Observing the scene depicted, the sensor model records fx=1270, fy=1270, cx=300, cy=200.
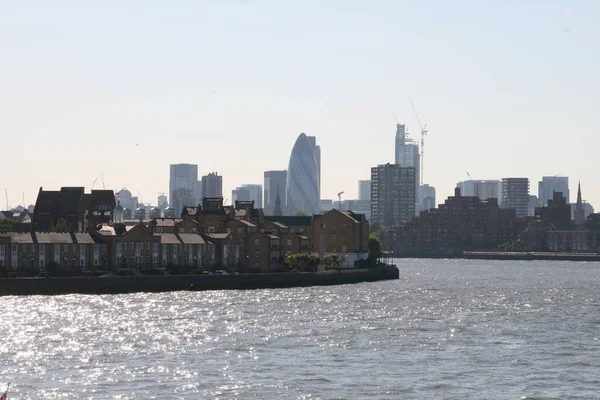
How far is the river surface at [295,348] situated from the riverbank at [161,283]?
14.2 feet

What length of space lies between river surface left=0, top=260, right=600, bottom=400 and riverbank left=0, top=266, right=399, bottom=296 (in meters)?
4.32

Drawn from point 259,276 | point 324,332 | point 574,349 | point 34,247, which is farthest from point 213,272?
point 574,349

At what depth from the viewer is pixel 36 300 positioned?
132 m

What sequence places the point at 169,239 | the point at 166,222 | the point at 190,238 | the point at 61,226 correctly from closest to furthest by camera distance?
the point at 169,239 → the point at 190,238 → the point at 61,226 → the point at 166,222

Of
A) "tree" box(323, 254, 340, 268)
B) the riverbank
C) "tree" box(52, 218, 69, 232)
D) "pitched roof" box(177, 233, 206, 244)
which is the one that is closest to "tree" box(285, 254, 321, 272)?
the riverbank

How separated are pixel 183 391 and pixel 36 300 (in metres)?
68.0

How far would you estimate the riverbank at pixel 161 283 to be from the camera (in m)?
142

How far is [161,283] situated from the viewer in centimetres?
15250

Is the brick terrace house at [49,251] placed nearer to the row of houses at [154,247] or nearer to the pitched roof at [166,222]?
the row of houses at [154,247]

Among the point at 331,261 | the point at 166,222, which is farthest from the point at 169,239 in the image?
the point at 331,261

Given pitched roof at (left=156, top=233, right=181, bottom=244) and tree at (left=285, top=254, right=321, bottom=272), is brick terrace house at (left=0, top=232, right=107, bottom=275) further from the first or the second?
tree at (left=285, top=254, right=321, bottom=272)

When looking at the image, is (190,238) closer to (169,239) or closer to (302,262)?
(169,239)

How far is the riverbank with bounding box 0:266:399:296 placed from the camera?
142 metres

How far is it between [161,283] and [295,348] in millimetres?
68111
